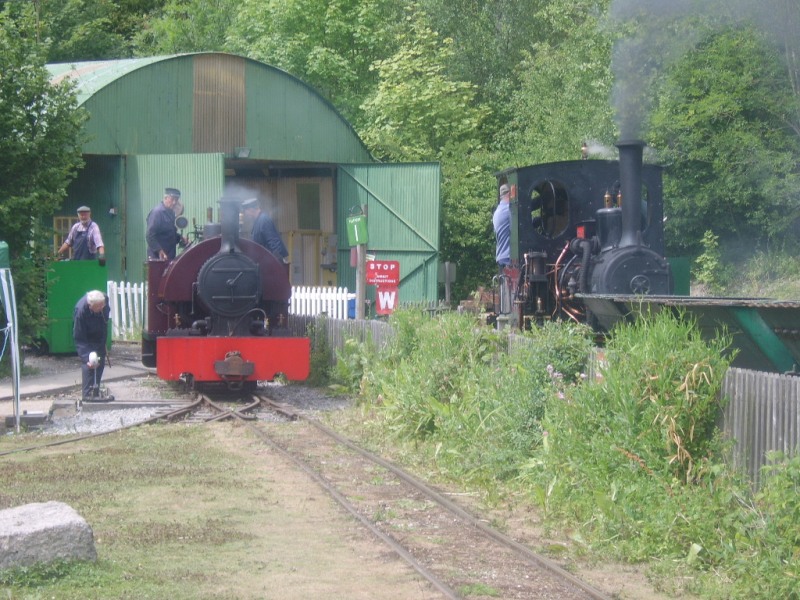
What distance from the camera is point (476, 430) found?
9547mm

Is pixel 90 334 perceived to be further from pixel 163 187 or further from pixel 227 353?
pixel 163 187

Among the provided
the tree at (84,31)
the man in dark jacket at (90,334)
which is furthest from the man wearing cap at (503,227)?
the tree at (84,31)

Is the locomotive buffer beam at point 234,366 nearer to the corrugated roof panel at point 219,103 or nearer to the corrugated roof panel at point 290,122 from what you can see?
the corrugated roof panel at point 219,103

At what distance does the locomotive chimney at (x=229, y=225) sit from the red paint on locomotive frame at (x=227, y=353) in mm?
1143

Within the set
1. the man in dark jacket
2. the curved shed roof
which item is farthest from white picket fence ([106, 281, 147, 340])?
the man in dark jacket

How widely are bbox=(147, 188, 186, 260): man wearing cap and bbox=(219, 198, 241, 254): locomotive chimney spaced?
1761mm

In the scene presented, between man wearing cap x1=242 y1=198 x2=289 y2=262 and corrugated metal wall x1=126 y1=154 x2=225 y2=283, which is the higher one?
corrugated metal wall x1=126 y1=154 x2=225 y2=283

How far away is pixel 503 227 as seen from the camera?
51.7ft

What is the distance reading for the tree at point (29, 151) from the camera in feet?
47.7

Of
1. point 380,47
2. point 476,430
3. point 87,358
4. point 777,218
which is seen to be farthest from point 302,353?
point 380,47

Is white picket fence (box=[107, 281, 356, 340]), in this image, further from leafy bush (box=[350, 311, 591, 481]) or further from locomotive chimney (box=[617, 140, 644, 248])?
locomotive chimney (box=[617, 140, 644, 248])

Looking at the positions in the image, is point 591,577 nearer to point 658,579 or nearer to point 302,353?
point 658,579

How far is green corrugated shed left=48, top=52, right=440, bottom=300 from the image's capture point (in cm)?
2269

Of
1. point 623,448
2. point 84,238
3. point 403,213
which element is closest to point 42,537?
point 623,448
